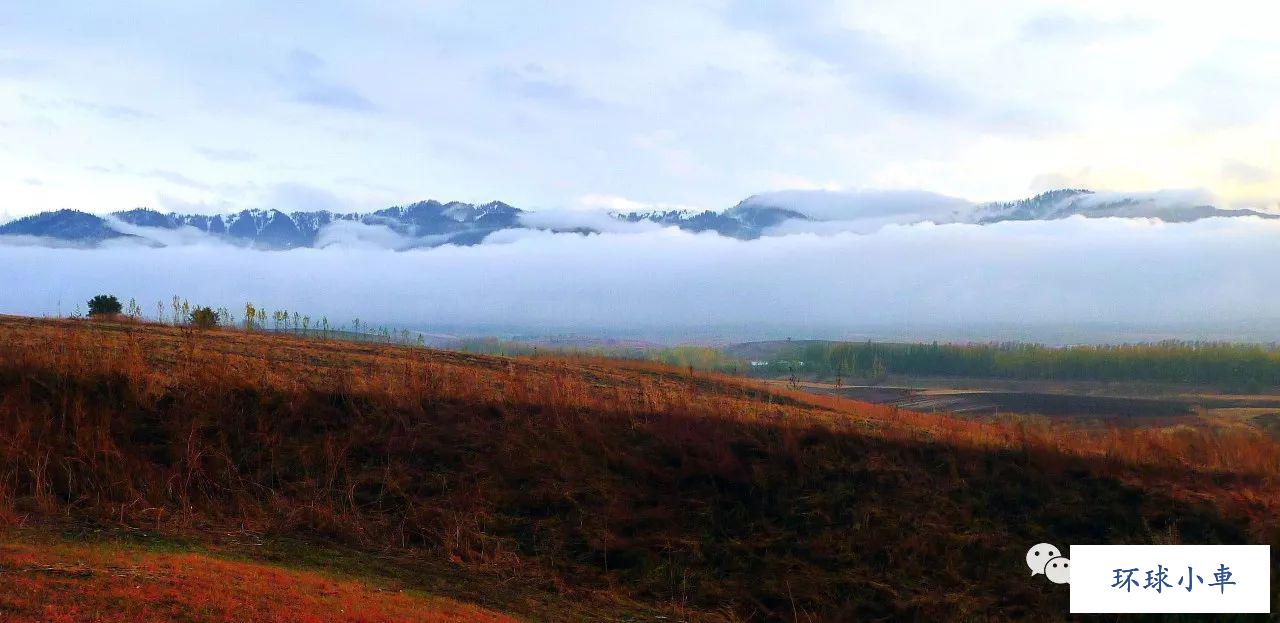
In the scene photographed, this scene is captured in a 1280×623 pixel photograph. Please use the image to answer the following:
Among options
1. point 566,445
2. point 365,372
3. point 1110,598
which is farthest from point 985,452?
point 365,372

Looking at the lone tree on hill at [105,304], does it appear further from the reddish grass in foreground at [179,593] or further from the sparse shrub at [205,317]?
the reddish grass in foreground at [179,593]

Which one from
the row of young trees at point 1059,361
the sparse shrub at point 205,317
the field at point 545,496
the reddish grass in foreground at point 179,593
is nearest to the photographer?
the reddish grass in foreground at point 179,593

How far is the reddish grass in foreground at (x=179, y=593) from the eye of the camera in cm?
575

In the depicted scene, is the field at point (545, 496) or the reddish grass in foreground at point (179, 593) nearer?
the reddish grass in foreground at point (179, 593)

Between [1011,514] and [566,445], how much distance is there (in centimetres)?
693

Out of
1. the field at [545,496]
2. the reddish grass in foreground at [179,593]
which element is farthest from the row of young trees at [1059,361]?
the reddish grass in foreground at [179,593]

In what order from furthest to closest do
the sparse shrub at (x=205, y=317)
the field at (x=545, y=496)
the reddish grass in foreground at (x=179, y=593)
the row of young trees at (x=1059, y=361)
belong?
the row of young trees at (x=1059, y=361)
the sparse shrub at (x=205, y=317)
the field at (x=545, y=496)
the reddish grass in foreground at (x=179, y=593)

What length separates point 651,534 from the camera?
10.8 m

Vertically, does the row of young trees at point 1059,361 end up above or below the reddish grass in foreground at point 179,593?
above

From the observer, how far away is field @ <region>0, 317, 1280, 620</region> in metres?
8.82

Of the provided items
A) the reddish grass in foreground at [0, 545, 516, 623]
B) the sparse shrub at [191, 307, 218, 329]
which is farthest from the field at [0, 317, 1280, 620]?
the sparse shrub at [191, 307, 218, 329]

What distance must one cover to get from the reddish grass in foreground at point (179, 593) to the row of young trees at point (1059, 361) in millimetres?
19886

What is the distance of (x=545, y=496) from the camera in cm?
1161

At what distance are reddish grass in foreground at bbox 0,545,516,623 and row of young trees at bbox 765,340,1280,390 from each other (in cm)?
1989
